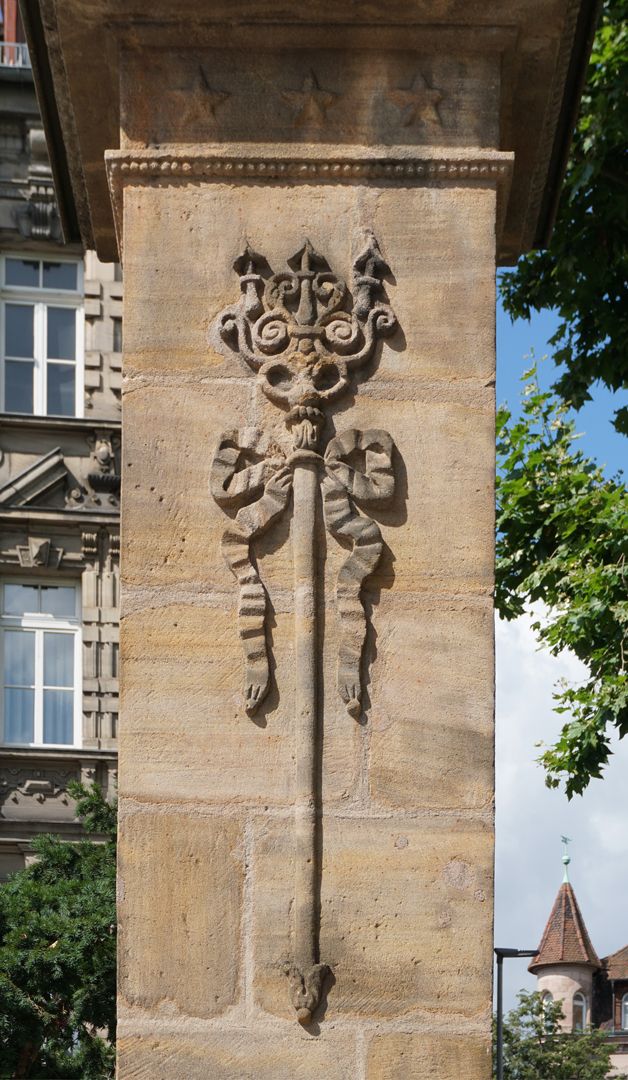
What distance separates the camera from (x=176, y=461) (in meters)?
4.91

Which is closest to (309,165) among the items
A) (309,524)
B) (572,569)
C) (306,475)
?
(306,475)

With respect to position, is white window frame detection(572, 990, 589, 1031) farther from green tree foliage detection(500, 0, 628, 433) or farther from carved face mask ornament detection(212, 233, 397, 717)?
carved face mask ornament detection(212, 233, 397, 717)

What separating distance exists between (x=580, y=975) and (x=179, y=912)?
284ft

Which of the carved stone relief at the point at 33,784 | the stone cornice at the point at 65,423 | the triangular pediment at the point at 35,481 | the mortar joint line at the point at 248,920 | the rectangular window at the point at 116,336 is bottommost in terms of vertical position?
the carved stone relief at the point at 33,784

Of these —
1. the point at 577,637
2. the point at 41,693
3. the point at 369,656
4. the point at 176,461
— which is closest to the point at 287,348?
the point at 176,461

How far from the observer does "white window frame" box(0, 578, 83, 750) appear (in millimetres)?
31219

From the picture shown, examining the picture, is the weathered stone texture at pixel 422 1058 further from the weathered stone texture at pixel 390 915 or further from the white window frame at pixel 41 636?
the white window frame at pixel 41 636

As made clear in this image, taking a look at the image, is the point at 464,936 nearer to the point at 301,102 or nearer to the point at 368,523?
the point at 368,523

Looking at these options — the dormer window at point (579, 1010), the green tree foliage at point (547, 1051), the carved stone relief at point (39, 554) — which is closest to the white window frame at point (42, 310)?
the carved stone relief at point (39, 554)

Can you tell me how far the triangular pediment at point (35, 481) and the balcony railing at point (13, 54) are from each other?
6.60 metres

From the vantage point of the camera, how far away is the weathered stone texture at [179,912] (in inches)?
183

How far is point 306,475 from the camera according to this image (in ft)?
16.0

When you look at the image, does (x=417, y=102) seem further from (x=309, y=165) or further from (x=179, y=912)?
(x=179, y=912)

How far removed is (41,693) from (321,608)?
27.2 m
